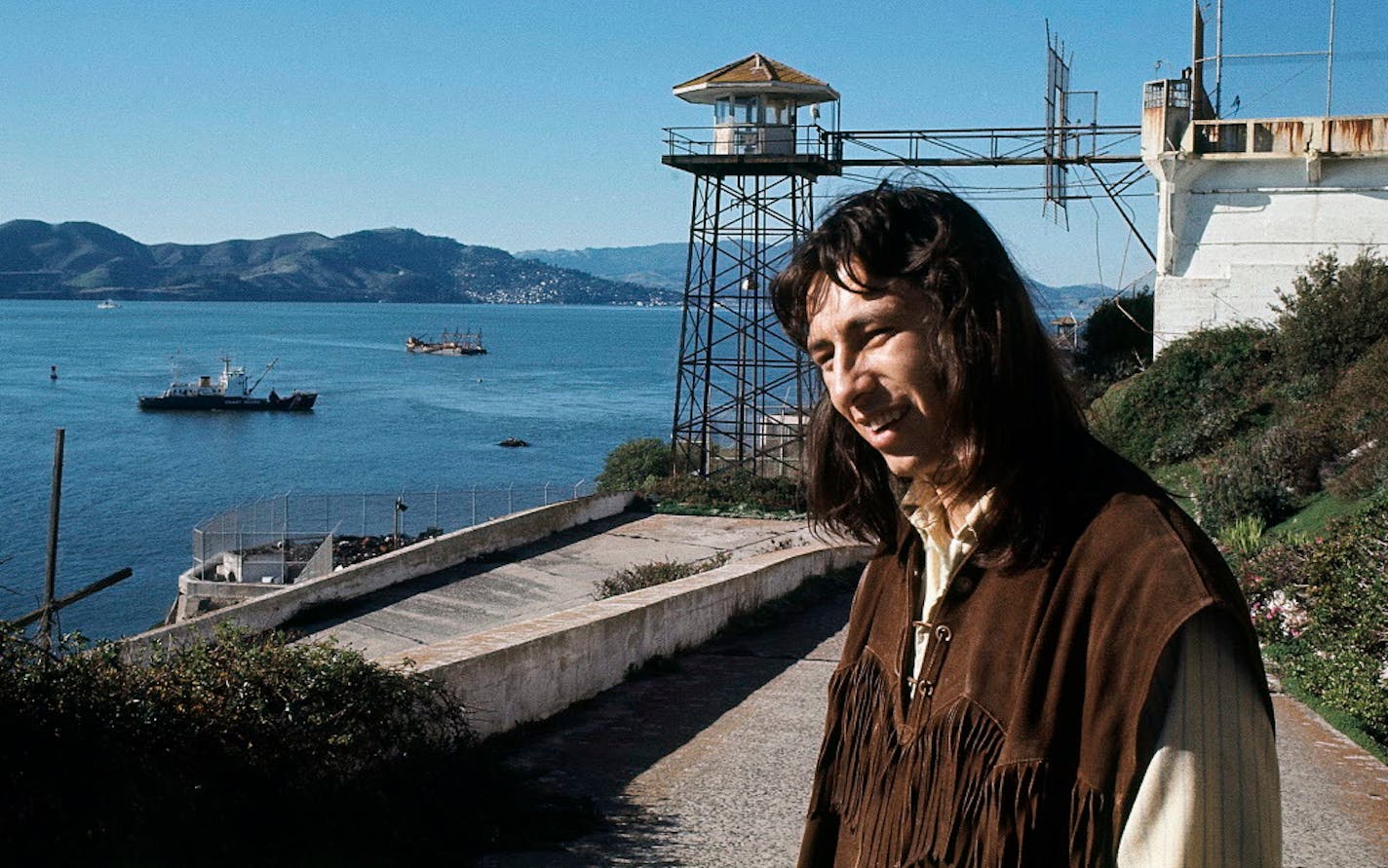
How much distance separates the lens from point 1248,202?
2572cm

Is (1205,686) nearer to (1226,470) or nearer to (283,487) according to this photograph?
(1226,470)

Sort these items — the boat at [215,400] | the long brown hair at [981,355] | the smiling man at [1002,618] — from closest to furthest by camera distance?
the smiling man at [1002,618] < the long brown hair at [981,355] < the boat at [215,400]

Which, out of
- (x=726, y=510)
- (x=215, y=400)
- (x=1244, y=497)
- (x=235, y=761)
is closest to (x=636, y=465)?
(x=726, y=510)

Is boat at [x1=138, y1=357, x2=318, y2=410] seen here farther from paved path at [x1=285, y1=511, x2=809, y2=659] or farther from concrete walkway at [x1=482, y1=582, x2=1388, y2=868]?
concrete walkway at [x1=482, y1=582, x2=1388, y2=868]

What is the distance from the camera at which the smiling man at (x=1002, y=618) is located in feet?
5.15

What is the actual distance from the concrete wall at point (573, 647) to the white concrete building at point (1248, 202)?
1634cm

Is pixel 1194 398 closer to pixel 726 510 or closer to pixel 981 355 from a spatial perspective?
pixel 726 510

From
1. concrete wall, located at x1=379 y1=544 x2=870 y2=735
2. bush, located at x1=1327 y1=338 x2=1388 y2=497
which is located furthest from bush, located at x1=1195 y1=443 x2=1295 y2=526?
concrete wall, located at x1=379 y1=544 x2=870 y2=735

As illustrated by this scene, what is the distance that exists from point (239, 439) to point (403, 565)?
72165 mm

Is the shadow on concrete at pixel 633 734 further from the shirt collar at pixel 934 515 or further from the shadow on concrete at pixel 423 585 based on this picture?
the shadow on concrete at pixel 423 585

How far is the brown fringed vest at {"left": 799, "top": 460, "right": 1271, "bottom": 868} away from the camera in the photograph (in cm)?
158

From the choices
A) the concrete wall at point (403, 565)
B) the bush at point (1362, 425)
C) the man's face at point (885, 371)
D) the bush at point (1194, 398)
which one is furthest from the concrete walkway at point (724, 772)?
the bush at point (1194, 398)

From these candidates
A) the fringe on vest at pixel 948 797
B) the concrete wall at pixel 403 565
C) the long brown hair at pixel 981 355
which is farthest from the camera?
the concrete wall at pixel 403 565

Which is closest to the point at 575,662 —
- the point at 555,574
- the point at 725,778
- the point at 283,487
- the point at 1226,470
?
the point at 725,778
